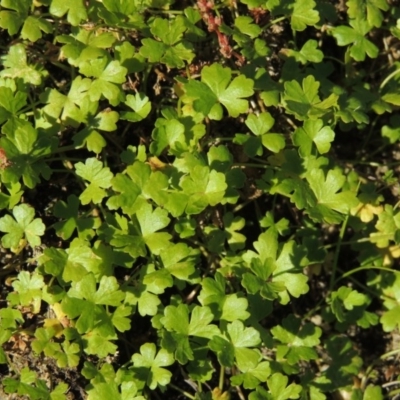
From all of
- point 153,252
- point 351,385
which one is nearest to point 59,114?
point 153,252

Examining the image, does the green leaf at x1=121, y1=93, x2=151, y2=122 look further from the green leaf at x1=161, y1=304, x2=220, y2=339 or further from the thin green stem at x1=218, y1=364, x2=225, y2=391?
the thin green stem at x1=218, y1=364, x2=225, y2=391

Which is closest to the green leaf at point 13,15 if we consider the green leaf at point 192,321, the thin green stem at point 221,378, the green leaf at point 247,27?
the green leaf at point 247,27

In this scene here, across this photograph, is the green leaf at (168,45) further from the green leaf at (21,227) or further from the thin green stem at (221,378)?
the thin green stem at (221,378)

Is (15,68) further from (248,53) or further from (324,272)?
(324,272)

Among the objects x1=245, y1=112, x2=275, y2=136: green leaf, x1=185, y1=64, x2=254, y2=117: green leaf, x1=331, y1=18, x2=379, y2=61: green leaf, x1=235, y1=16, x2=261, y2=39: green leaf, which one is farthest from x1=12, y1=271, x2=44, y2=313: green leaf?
x1=331, y1=18, x2=379, y2=61: green leaf

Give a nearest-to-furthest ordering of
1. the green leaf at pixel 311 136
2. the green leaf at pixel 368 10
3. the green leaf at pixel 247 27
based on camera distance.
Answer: the green leaf at pixel 311 136 → the green leaf at pixel 247 27 → the green leaf at pixel 368 10

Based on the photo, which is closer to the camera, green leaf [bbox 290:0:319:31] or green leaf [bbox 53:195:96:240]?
green leaf [bbox 53:195:96:240]

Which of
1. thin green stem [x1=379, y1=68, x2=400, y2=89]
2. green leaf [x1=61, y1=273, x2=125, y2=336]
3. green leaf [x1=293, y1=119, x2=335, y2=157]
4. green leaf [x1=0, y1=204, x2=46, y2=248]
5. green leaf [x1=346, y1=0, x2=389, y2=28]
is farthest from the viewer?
thin green stem [x1=379, y1=68, x2=400, y2=89]
